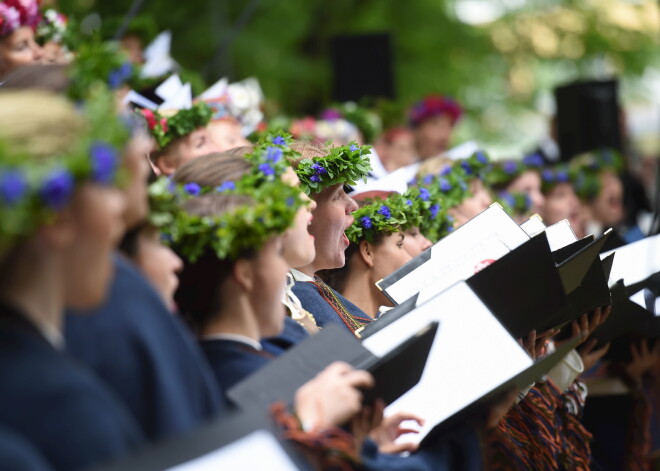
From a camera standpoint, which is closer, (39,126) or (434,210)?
(39,126)

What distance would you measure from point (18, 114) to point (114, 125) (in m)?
0.17

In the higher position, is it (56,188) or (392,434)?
(56,188)

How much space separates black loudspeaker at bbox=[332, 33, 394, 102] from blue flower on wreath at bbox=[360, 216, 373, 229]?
5694 mm

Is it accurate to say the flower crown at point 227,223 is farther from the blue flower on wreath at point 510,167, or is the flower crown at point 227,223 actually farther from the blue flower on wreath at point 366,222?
the blue flower on wreath at point 510,167

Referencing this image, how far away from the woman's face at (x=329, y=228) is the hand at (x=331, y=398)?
1576 mm

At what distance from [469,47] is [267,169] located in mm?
9898

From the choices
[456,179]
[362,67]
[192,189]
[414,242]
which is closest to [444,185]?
[456,179]

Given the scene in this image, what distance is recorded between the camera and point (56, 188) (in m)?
1.96

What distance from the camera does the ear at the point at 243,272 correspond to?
9.19ft

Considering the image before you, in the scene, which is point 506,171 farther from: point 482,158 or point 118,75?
point 118,75

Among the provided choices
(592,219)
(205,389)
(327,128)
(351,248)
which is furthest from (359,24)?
(205,389)

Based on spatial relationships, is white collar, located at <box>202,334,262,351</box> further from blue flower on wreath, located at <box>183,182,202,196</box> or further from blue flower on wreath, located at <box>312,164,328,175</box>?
blue flower on wreath, located at <box>312,164,328,175</box>

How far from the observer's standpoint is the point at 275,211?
2812mm

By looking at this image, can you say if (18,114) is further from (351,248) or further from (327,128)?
(327,128)
